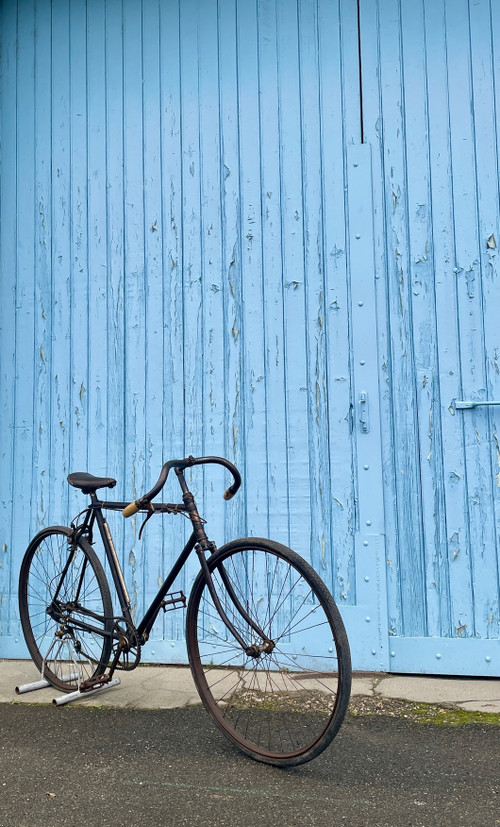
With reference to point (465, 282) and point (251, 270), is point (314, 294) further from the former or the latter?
point (465, 282)

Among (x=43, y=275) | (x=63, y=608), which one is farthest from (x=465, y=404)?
(x=43, y=275)

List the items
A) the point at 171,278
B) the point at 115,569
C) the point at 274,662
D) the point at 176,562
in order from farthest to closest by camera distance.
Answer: the point at 171,278, the point at 115,569, the point at 176,562, the point at 274,662

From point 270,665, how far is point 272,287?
1.75 m

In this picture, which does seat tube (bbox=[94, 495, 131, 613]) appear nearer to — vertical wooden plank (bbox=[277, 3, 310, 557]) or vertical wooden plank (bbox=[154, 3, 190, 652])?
vertical wooden plank (bbox=[154, 3, 190, 652])

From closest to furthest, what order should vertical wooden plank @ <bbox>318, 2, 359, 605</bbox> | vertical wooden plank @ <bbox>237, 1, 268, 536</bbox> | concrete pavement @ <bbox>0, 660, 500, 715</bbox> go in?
concrete pavement @ <bbox>0, 660, 500, 715</bbox> → vertical wooden plank @ <bbox>318, 2, 359, 605</bbox> → vertical wooden plank @ <bbox>237, 1, 268, 536</bbox>

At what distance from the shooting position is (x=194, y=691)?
3.06 m

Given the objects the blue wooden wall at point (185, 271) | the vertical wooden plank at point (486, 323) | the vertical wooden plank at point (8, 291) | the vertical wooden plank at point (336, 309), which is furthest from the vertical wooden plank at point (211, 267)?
the vertical wooden plank at point (486, 323)

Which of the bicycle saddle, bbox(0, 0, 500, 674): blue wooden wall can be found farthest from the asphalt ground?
the bicycle saddle

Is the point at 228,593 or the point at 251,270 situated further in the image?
the point at 251,270

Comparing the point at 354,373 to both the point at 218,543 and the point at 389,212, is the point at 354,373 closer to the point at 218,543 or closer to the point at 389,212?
the point at 389,212

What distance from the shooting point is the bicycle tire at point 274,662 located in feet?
7.11

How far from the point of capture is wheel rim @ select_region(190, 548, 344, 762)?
8.09 feet

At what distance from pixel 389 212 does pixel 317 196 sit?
353mm

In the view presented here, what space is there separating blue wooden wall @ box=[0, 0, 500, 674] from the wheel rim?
0.55 feet
